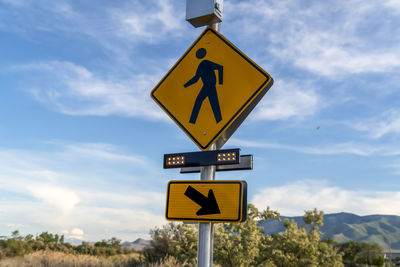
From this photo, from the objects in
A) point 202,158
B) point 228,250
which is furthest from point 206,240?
point 228,250

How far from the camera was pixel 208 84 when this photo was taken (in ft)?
13.8

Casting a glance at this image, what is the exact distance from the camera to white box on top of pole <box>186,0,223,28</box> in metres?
4.41

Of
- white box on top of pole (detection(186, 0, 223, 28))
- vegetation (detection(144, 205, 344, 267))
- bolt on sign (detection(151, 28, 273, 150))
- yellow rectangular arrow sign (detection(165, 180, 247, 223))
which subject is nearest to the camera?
yellow rectangular arrow sign (detection(165, 180, 247, 223))

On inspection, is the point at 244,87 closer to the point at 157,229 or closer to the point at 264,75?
the point at 264,75

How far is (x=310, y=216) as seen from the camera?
23094mm

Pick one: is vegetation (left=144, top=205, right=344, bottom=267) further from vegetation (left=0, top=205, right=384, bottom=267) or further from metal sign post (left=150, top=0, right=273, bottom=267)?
metal sign post (left=150, top=0, right=273, bottom=267)

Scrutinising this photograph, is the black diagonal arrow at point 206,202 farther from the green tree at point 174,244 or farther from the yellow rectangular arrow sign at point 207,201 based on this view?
the green tree at point 174,244

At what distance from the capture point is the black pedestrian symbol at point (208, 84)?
409 centimetres

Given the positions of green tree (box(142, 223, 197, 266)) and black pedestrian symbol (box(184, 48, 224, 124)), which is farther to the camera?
green tree (box(142, 223, 197, 266))

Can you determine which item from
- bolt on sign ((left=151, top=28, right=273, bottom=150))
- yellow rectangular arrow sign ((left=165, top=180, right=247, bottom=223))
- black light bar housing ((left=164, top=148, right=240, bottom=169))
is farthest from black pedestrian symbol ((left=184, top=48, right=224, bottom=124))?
yellow rectangular arrow sign ((left=165, top=180, right=247, bottom=223))

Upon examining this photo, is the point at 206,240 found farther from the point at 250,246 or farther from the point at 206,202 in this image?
the point at 250,246

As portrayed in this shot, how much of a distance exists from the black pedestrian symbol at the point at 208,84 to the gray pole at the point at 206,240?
1.90ft

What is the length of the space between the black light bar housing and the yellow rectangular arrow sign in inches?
7.4

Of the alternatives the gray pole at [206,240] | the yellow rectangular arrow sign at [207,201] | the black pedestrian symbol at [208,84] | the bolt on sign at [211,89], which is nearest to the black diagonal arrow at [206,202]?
the yellow rectangular arrow sign at [207,201]
